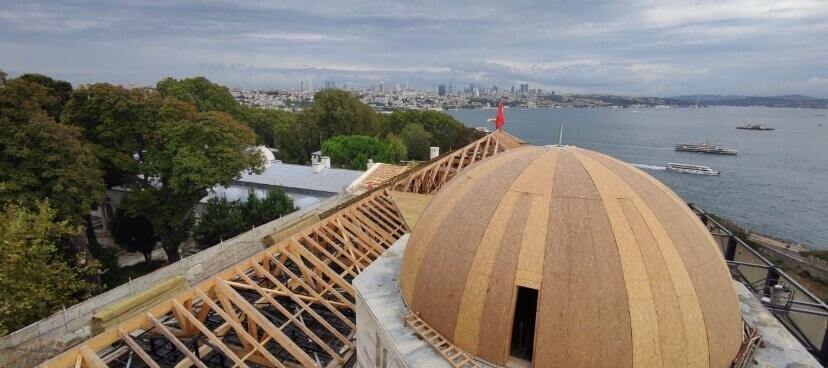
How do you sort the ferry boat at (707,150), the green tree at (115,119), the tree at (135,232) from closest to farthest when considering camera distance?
1. the green tree at (115,119)
2. the tree at (135,232)
3. the ferry boat at (707,150)

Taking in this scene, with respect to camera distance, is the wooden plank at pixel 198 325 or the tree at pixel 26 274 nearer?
the wooden plank at pixel 198 325

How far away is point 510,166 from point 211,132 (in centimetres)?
2650

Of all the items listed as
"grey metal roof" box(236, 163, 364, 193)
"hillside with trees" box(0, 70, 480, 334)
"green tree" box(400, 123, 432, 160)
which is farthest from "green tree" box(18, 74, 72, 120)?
"green tree" box(400, 123, 432, 160)

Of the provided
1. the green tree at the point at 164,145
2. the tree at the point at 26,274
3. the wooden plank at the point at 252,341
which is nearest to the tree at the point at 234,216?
the green tree at the point at 164,145

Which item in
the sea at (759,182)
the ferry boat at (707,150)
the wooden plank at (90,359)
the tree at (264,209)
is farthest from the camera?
the ferry boat at (707,150)

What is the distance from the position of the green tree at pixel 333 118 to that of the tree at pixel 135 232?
3723cm

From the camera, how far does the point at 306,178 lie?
1833 inches

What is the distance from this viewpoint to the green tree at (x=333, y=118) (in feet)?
233

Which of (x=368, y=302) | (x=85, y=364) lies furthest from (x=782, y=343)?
(x=85, y=364)

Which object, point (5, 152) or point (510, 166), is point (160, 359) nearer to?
point (510, 166)

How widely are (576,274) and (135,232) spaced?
38284 millimetres

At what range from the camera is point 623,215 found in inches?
409

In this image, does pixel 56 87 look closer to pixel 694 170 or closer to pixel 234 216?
pixel 234 216

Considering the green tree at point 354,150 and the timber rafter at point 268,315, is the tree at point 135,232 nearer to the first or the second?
the timber rafter at point 268,315
